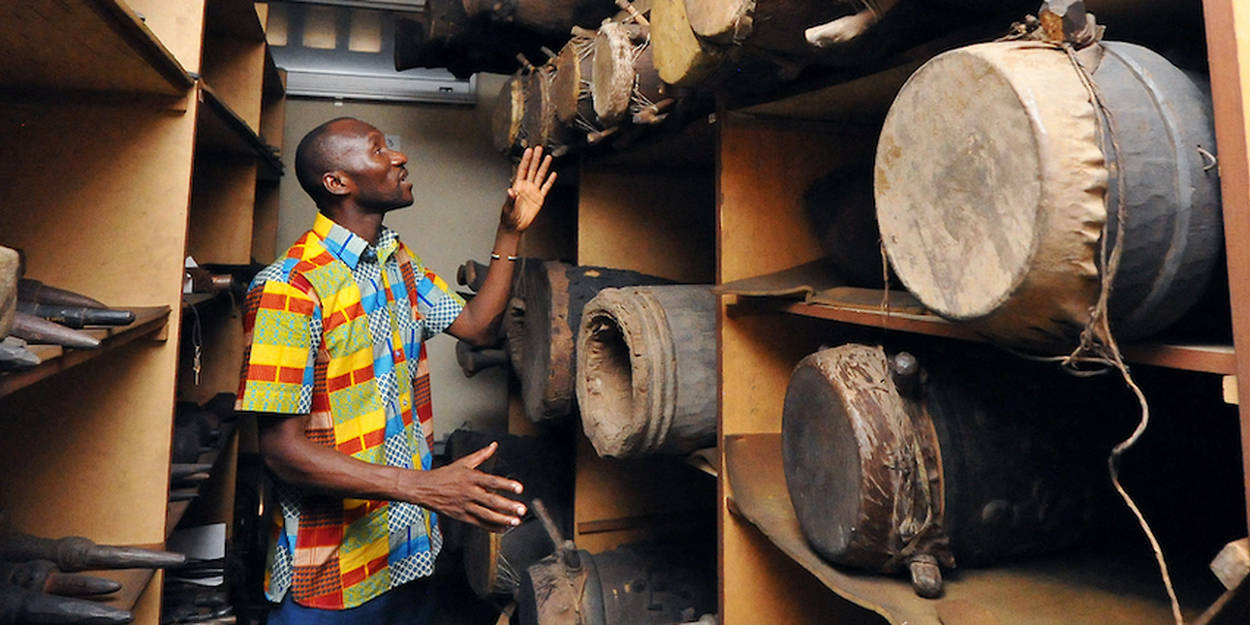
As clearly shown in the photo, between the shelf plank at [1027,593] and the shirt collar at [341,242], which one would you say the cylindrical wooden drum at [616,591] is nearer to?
the shelf plank at [1027,593]

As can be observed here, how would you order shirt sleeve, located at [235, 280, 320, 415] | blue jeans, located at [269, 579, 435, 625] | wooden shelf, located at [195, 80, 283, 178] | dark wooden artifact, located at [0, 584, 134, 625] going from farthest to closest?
wooden shelf, located at [195, 80, 283, 178] < blue jeans, located at [269, 579, 435, 625] < shirt sleeve, located at [235, 280, 320, 415] < dark wooden artifact, located at [0, 584, 134, 625]

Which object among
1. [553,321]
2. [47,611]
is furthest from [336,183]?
[47,611]

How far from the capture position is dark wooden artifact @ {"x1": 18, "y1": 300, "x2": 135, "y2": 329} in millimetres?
943

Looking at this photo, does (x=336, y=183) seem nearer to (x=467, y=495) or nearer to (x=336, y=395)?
(x=336, y=395)

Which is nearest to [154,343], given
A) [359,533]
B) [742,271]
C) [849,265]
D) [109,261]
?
[109,261]

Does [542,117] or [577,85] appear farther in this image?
[542,117]

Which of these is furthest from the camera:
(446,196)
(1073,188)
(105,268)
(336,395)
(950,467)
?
(446,196)

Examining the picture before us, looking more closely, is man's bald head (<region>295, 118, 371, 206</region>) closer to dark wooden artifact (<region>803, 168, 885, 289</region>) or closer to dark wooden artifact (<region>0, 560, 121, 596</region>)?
dark wooden artifact (<region>0, 560, 121, 596</region>)

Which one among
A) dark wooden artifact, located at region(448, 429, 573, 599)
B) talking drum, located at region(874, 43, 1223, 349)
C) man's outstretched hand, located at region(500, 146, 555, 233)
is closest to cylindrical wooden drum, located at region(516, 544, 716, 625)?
dark wooden artifact, located at region(448, 429, 573, 599)

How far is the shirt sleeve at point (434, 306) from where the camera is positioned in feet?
6.28

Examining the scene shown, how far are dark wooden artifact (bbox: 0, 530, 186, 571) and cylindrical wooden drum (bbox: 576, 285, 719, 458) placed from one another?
2.56 ft

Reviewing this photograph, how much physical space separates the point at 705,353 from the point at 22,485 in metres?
1.25

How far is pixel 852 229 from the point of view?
1263 millimetres

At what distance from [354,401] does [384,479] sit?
25cm
